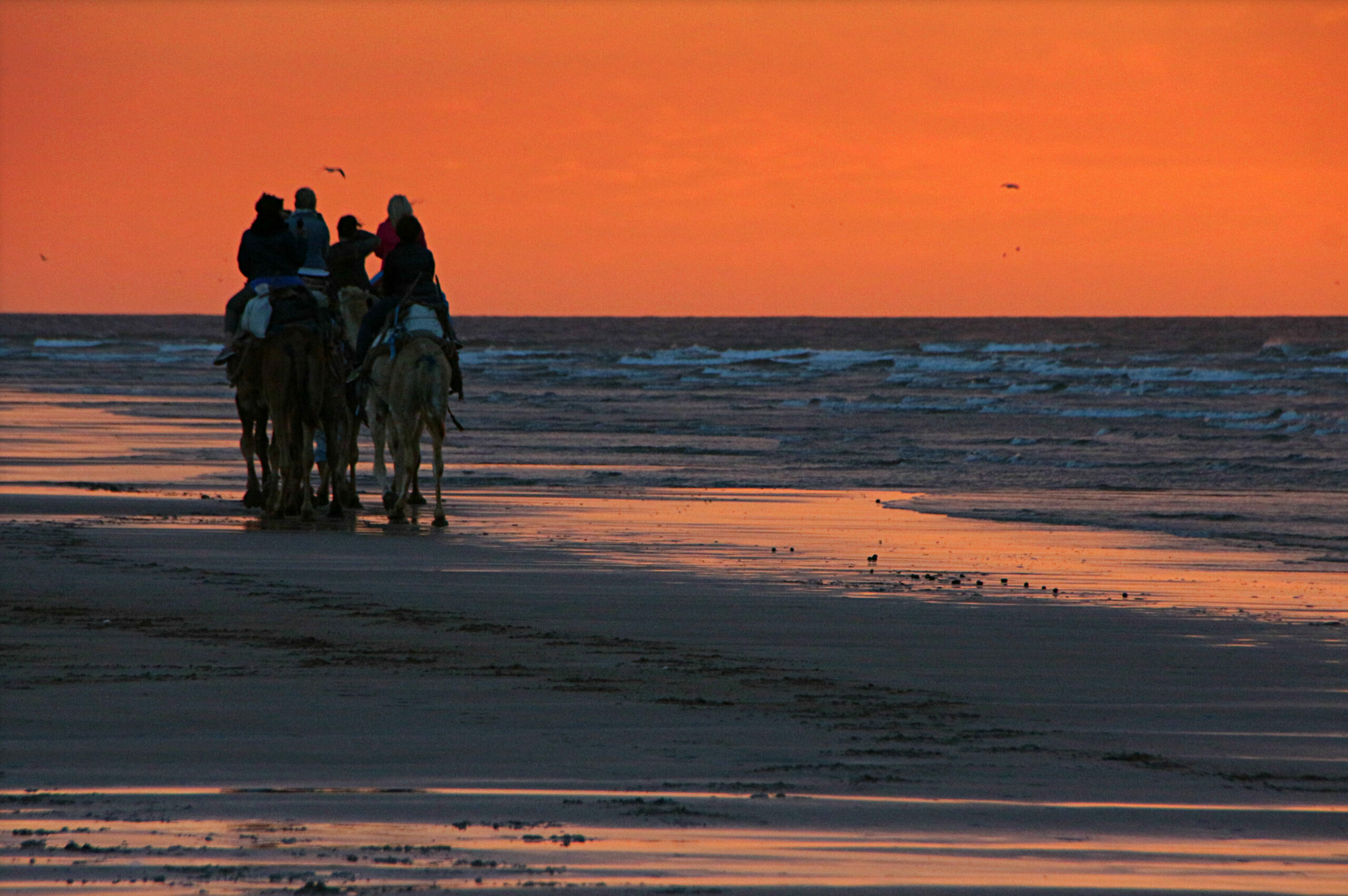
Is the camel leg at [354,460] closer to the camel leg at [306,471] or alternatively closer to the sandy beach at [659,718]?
the camel leg at [306,471]

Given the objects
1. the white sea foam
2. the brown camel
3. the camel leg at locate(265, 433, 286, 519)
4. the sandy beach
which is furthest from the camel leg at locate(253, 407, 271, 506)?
the white sea foam

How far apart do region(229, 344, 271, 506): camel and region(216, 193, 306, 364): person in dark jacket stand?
11.7 inches

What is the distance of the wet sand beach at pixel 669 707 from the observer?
13.0 feet

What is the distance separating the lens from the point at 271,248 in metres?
12.6

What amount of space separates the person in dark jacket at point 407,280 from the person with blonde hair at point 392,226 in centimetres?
7

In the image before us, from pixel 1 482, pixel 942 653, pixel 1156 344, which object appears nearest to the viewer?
pixel 942 653

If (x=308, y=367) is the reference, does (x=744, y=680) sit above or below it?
below

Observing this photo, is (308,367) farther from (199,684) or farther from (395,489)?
(199,684)

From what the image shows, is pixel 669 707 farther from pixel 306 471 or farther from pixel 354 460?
pixel 354 460

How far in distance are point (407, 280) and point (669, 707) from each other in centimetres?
732

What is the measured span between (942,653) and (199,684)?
116 inches

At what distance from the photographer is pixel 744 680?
628 cm

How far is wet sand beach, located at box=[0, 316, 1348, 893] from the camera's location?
3.95 metres

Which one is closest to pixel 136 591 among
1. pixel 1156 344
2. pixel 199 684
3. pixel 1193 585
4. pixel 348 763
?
pixel 199 684
